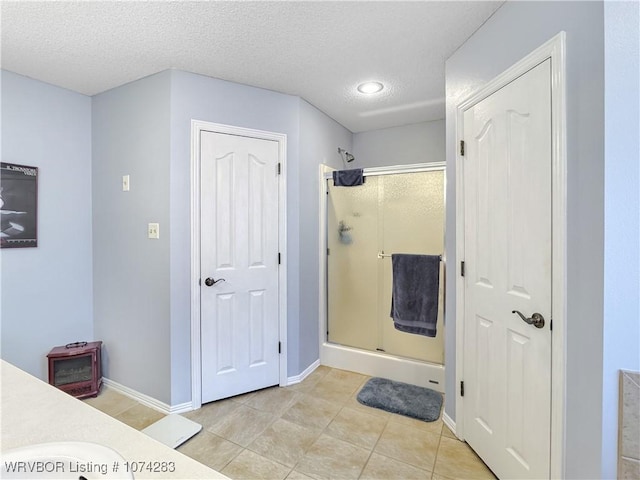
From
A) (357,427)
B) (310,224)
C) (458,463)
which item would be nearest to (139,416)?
(357,427)

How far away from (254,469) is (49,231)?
231 cm

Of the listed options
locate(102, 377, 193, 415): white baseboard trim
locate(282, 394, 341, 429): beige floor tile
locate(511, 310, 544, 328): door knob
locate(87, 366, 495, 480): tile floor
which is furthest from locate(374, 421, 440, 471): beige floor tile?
locate(102, 377, 193, 415): white baseboard trim

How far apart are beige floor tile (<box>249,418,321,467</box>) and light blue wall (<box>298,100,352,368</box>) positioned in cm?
65

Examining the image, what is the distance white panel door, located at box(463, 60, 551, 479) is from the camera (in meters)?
1.31

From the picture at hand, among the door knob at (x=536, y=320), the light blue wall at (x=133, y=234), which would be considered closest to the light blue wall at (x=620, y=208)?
the door knob at (x=536, y=320)

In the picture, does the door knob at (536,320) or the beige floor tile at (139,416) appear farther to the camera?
the beige floor tile at (139,416)

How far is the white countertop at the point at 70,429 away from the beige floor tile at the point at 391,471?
4.51 feet

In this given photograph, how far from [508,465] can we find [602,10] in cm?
198

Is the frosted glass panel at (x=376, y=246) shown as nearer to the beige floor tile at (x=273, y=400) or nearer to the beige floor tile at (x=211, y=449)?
the beige floor tile at (x=273, y=400)

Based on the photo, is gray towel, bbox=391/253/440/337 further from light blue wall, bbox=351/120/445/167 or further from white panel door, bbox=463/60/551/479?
light blue wall, bbox=351/120/445/167

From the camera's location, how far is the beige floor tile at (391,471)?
1.59 metres

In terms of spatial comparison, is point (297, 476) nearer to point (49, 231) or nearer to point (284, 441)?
point (284, 441)

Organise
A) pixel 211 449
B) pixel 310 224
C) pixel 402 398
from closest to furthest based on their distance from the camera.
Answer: pixel 211 449 < pixel 402 398 < pixel 310 224

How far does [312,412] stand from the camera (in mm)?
2170
